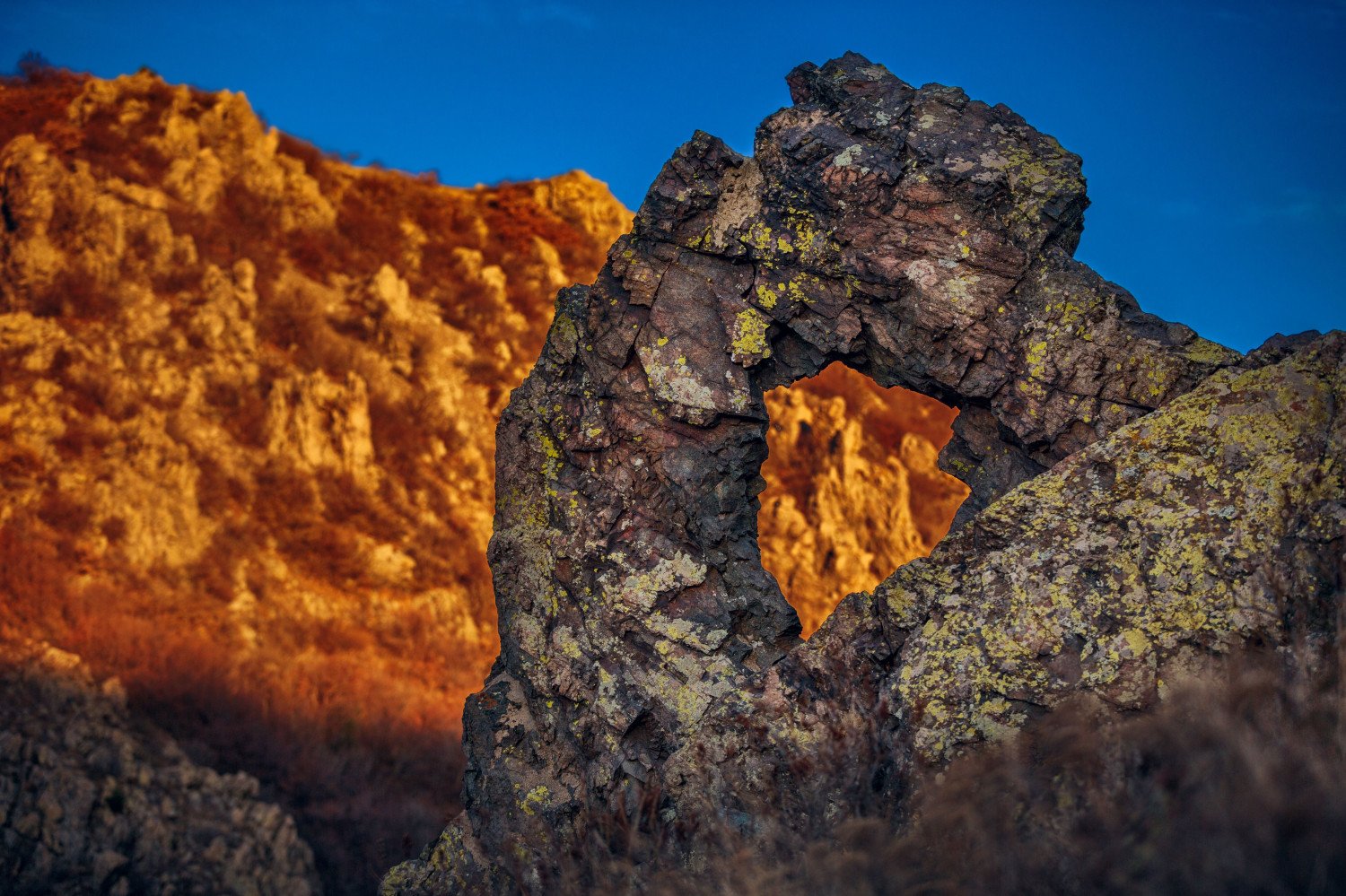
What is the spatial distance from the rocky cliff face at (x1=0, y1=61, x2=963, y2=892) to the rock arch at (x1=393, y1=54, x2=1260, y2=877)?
9.14 metres

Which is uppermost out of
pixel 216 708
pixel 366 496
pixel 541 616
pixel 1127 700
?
pixel 366 496

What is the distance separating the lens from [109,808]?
13.6m

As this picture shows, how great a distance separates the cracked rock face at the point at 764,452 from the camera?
19.9 ft

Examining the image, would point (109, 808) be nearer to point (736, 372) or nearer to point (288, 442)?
point (288, 442)

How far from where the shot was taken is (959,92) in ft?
27.0

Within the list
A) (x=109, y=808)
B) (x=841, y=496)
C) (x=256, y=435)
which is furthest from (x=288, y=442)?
(x=841, y=496)

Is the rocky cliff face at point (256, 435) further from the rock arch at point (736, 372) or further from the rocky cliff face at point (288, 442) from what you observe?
the rock arch at point (736, 372)

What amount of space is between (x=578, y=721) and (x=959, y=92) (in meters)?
5.98

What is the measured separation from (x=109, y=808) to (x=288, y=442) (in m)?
9.67

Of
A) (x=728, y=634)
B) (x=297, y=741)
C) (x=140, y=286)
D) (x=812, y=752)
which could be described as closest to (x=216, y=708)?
(x=297, y=741)

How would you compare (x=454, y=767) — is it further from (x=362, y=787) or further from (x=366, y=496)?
(x=366, y=496)

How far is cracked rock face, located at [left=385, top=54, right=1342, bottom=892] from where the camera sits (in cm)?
606

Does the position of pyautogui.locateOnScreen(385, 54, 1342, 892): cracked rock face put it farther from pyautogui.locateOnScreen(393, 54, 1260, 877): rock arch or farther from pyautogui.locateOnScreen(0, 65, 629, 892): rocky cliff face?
pyautogui.locateOnScreen(0, 65, 629, 892): rocky cliff face

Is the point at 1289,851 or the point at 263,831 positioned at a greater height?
the point at 263,831
